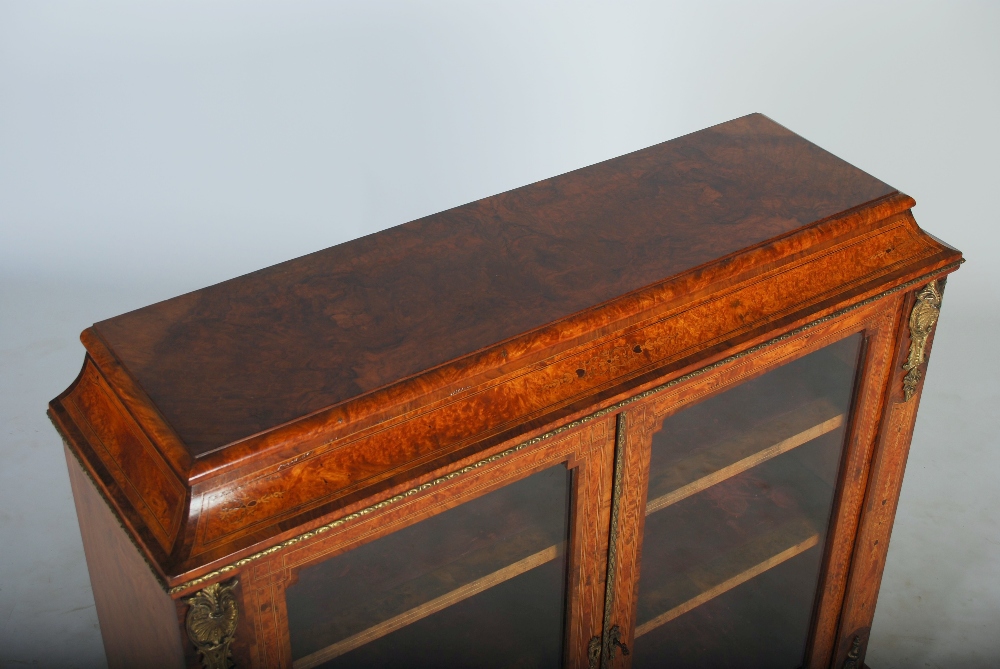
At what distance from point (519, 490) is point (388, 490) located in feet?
0.89

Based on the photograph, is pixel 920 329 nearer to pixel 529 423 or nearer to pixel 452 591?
pixel 529 423

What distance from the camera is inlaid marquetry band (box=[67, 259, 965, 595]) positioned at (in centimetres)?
170

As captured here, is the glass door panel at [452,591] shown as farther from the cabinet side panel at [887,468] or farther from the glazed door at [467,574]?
the cabinet side panel at [887,468]

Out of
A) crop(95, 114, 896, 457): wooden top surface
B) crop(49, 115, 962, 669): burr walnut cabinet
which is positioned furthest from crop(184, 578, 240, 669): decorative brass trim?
crop(95, 114, 896, 457): wooden top surface

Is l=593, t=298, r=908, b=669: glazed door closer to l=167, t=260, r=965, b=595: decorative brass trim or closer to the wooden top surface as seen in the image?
l=167, t=260, r=965, b=595: decorative brass trim

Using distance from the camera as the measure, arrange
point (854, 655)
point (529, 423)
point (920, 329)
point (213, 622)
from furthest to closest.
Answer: point (854, 655) < point (920, 329) < point (529, 423) < point (213, 622)

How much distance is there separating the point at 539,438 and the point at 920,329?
0.85 metres

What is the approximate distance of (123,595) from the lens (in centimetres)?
205

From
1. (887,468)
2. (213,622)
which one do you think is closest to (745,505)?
(887,468)

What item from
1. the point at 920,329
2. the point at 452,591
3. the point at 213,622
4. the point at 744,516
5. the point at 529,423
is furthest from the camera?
the point at 744,516

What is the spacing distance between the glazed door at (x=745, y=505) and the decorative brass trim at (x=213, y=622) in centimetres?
67

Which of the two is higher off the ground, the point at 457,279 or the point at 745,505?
the point at 457,279

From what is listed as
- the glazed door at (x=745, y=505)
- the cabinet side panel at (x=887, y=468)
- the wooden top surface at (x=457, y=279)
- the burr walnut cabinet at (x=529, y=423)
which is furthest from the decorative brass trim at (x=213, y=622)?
the cabinet side panel at (x=887, y=468)

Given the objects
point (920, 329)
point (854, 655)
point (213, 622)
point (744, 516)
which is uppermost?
point (920, 329)
